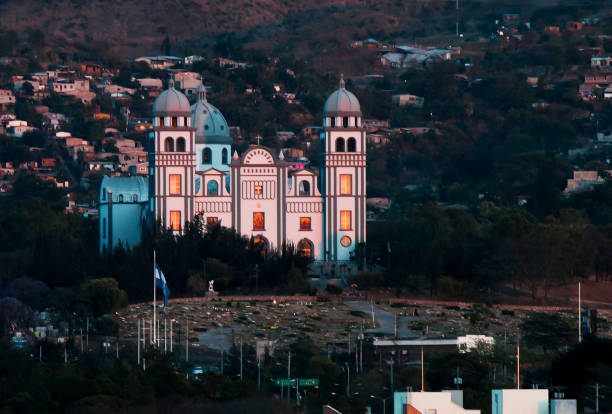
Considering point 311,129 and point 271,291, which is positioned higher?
point 311,129

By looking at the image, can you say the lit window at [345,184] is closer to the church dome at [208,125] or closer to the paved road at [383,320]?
the church dome at [208,125]

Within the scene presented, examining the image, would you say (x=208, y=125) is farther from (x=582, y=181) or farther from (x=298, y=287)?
(x=582, y=181)

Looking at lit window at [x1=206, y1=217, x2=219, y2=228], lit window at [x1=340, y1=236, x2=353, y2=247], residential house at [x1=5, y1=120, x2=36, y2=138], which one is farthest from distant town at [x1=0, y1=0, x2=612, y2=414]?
residential house at [x1=5, y1=120, x2=36, y2=138]

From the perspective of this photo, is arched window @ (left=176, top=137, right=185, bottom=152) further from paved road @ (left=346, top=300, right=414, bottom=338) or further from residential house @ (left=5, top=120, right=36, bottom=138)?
residential house @ (left=5, top=120, right=36, bottom=138)

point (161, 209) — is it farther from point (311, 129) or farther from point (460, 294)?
point (311, 129)

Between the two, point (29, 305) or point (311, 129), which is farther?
point (311, 129)

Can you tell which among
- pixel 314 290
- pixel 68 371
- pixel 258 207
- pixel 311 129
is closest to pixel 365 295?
pixel 314 290
